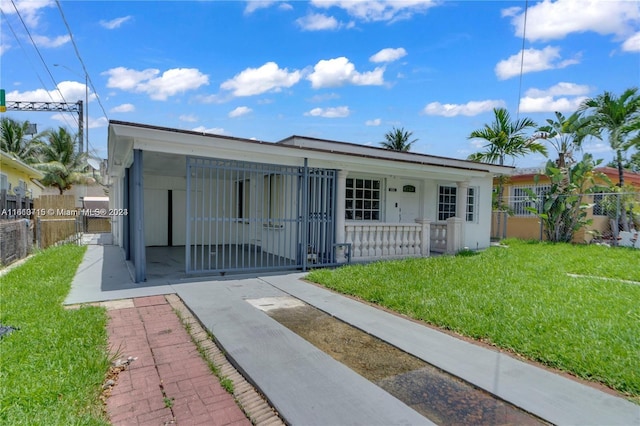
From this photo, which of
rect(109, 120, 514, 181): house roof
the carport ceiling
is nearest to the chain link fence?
rect(109, 120, 514, 181): house roof

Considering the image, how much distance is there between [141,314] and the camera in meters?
5.18

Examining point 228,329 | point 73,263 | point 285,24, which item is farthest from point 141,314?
point 285,24

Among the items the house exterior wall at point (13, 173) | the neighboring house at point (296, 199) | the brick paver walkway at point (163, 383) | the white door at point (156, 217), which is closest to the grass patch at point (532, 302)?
the neighboring house at point (296, 199)

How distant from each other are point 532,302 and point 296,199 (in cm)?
546

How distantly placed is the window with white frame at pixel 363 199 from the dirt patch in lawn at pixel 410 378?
6.41 metres

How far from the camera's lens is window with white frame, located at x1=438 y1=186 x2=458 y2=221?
1325 cm

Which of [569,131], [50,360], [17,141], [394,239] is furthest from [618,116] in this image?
[17,141]

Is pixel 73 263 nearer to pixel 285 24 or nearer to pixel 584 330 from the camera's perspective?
pixel 285 24

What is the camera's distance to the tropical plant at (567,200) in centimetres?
A: 1405

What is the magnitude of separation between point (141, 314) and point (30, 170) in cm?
1685

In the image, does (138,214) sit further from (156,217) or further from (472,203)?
(472,203)

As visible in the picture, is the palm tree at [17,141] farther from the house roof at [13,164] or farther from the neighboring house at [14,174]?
the house roof at [13,164]

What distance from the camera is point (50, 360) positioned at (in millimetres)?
3434

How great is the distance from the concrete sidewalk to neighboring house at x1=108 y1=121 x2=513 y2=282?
2564 mm
